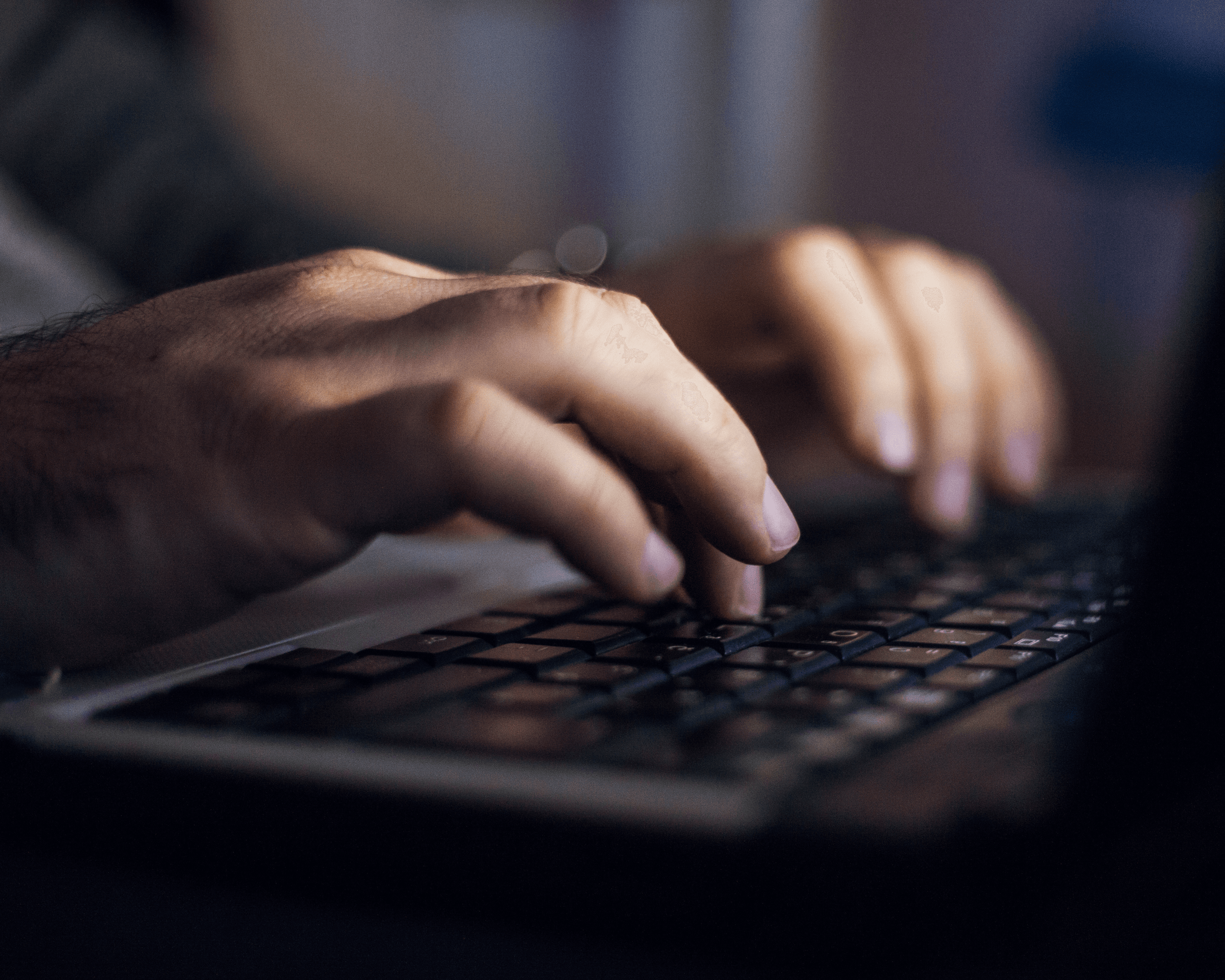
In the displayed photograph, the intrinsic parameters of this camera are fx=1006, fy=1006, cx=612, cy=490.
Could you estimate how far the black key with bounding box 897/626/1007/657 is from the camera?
358 millimetres

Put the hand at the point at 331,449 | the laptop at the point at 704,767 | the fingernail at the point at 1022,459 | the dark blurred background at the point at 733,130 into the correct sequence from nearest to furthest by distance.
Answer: the laptop at the point at 704,767
the hand at the point at 331,449
the fingernail at the point at 1022,459
the dark blurred background at the point at 733,130

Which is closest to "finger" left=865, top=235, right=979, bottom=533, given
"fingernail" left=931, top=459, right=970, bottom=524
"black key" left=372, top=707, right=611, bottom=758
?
"fingernail" left=931, top=459, right=970, bottom=524

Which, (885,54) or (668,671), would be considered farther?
(885,54)

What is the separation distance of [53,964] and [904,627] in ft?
0.98

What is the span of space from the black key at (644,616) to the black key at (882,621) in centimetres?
6

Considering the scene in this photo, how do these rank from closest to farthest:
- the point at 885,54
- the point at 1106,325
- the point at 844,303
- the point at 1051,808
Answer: the point at 1051,808 → the point at 844,303 → the point at 1106,325 → the point at 885,54

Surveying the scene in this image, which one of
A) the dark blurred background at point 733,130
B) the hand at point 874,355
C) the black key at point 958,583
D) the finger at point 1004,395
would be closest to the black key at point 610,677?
the black key at point 958,583

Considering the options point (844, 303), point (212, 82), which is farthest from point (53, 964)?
point (212, 82)

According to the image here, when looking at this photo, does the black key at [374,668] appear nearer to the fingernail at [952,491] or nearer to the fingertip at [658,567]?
the fingertip at [658,567]

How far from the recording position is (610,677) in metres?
0.32

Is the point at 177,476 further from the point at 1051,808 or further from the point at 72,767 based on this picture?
the point at 1051,808

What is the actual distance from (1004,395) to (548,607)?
22.7 inches

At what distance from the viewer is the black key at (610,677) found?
306mm

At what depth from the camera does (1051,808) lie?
0.72 feet
